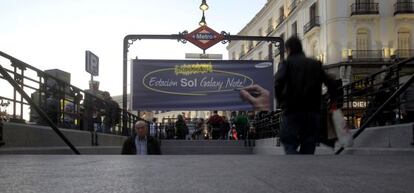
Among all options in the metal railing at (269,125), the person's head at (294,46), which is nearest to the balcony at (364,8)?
the metal railing at (269,125)

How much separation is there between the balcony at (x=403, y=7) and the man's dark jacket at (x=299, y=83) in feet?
138

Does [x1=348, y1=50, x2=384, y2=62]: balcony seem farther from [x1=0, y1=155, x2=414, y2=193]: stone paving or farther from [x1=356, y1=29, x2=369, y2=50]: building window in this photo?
[x1=0, y1=155, x2=414, y2=193]: stone paving

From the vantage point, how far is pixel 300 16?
5406 cm

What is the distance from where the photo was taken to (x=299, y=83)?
698cm

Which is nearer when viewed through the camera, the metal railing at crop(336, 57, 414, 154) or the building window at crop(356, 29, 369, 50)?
the metal railing at crop(336, 57, 414, 154)

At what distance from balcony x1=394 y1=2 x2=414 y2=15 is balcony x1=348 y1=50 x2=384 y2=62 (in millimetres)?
3505

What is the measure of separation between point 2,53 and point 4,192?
5316 millimetres

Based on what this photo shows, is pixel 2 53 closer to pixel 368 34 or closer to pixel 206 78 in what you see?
pixel 206 78

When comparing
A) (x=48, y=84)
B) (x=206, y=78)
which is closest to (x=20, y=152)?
(x=48, y=84)

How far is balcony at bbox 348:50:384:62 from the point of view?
4588 cm

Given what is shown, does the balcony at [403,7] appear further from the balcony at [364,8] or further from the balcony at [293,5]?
the balcony at [293,5]

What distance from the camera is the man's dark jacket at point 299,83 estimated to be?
700cm

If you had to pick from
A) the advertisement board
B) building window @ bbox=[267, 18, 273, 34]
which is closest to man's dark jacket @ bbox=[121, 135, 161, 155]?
the advertisement board

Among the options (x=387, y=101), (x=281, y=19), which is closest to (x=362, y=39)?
(x=281, y=19)
